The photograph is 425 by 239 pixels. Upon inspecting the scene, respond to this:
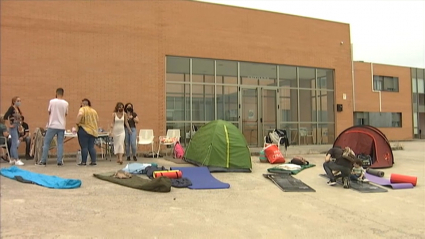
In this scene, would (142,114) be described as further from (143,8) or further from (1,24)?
(1,24)

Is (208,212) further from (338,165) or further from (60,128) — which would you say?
(60,128)

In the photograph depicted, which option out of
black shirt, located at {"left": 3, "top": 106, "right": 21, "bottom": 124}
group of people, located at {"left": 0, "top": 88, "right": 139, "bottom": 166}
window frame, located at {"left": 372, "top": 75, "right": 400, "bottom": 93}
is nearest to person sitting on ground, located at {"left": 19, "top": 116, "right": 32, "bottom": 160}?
group of people, located at {"left": 0, "top": 88, "right": 139, "bottom": 166}

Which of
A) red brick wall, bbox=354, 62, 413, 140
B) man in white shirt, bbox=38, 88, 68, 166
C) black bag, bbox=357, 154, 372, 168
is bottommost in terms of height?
black bag, bbox=357, 154, 372, 168

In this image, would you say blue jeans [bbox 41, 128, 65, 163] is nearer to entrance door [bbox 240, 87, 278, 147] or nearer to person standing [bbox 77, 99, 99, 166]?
person standing [bbox 77, 99, 99, 166]

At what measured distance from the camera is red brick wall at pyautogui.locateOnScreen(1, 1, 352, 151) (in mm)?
11930

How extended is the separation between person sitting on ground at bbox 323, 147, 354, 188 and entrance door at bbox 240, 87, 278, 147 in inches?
301

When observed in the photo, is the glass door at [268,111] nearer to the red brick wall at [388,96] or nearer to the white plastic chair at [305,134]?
the white plastic chair at [305,134]

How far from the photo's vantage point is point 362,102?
22.4 m

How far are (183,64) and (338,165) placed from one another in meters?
8.70

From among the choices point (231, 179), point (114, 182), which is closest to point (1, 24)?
point (114, 182)

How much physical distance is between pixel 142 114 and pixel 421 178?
9303mm

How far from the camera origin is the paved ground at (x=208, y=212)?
4.21 metres

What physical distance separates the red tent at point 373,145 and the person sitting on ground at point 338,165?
2.89 meters

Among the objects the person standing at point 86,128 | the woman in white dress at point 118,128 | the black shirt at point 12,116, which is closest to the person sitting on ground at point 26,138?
the black shirt at point 12,116
